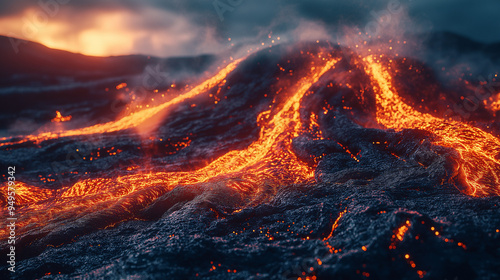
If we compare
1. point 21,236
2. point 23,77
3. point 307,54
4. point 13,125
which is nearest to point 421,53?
point 307,54

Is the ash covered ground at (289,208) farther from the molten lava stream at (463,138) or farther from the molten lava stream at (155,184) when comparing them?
the molten lava stream at (463,138)

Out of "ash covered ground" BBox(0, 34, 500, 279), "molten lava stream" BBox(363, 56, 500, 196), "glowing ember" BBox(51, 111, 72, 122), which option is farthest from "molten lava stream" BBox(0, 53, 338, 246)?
"glowing ember" BBox(51, 111, 72, 122)

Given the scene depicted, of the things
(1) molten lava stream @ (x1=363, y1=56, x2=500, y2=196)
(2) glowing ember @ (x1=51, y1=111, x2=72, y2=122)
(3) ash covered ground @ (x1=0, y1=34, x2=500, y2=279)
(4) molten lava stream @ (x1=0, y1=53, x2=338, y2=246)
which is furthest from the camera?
(2) glowing ember @ (x1=51, y1=111, x2=72, y2=122)

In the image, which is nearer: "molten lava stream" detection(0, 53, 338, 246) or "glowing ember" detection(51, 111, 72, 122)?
"molten lava stream" detection(0, 53, 338, 246)

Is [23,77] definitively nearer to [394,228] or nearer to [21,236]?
[21,236]

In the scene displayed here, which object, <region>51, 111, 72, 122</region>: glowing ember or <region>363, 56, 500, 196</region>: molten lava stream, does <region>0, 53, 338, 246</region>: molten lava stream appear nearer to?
<region>363, 56, 500, 196</region>: molten lava stream

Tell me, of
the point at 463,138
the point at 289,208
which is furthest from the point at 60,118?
the point at 463,138

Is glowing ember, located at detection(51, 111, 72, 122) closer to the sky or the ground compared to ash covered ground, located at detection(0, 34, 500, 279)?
closer to the sky

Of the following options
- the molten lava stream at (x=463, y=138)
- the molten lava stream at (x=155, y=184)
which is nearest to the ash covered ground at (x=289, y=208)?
the molten lava stream at (x=155, y=184)
